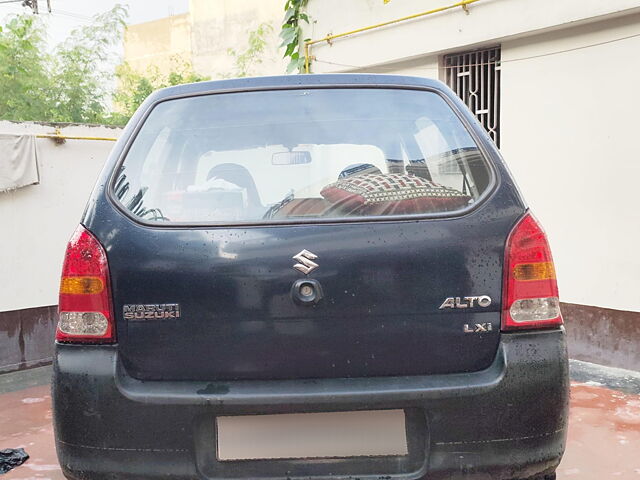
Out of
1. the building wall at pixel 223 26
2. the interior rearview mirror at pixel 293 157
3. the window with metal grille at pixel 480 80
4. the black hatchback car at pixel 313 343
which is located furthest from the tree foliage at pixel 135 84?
the black hatchback car at pixel 313 343

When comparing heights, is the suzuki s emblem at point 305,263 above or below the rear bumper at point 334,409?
above

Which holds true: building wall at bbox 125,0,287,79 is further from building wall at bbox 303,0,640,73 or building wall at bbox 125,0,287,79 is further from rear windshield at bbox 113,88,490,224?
rear windshield at bbox 113,88,490,224

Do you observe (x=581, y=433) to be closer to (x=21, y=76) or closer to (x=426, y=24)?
(x=426, y=24)

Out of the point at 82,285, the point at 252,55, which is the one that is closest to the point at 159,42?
the point at 252,55

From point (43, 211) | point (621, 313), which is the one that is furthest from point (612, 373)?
point (43, 211)

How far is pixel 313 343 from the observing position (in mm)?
2064

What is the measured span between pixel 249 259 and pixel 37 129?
5.12 meters

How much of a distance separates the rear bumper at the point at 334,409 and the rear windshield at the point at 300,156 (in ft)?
1.66

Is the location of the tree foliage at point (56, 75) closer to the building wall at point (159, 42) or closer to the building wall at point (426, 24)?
the building wall at point (426, 24)

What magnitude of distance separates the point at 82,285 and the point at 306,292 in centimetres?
67

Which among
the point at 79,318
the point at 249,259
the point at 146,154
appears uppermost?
the point at 146,154

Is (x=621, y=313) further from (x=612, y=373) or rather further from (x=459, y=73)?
(x=459, y=73)

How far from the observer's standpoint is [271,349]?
2.06 m

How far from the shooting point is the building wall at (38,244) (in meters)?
5.83
